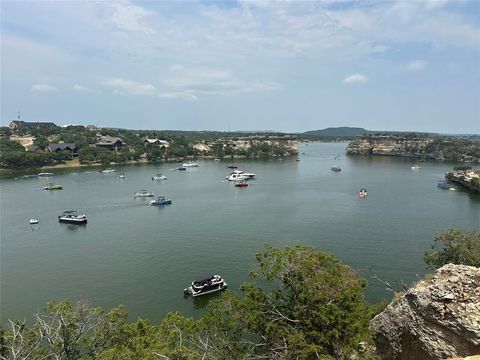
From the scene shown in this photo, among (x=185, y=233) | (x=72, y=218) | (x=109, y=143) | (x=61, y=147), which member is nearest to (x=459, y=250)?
(x=185, y=233)

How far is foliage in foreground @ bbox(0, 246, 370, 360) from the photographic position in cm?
1069

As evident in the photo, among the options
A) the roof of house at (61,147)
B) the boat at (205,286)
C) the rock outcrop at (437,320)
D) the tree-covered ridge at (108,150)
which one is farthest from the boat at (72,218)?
the roof of house at (61,147)

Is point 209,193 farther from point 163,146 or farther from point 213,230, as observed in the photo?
point 163,146

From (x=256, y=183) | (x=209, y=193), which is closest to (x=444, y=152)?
(x=256, y=183)

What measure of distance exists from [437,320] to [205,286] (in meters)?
16.6

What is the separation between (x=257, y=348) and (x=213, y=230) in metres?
28.2

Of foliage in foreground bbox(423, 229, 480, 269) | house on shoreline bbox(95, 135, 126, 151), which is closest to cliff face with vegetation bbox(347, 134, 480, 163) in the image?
house on shoreline bbox(95, 135, 126, 151)

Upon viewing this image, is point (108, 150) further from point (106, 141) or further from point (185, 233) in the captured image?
point (185, 233)

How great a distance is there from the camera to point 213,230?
3984 cm

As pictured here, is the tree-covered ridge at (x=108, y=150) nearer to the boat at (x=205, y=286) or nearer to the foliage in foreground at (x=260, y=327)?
the boat at (x=205, y=286)

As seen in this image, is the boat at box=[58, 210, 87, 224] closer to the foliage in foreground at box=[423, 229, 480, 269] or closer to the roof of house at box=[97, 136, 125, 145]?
the foliage in foreground at box=[423, 229, 480, 269]

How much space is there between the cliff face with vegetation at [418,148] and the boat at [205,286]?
397 feet

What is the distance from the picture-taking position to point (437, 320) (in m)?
10.7

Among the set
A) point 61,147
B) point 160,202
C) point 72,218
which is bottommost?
point 72,218
